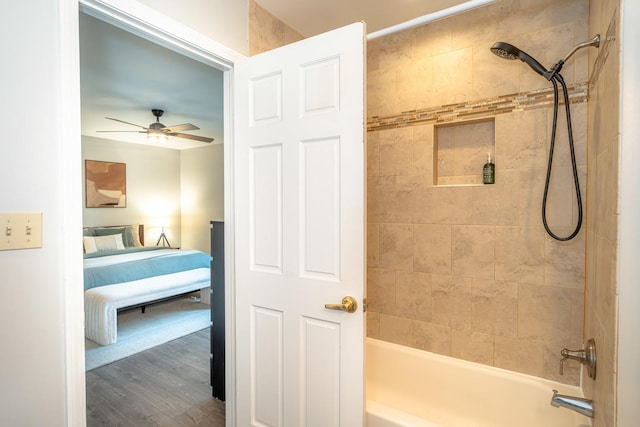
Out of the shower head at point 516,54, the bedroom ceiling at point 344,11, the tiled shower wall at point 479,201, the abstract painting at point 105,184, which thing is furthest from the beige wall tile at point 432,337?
the abstract painting at point 105,184

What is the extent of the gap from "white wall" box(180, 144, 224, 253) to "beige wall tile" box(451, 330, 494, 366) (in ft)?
16.2

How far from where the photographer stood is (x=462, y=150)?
1947mm

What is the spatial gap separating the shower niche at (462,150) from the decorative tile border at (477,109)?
52mm

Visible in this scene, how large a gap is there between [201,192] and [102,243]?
189 cm

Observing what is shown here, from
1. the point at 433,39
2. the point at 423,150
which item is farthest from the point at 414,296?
the point at 433,39

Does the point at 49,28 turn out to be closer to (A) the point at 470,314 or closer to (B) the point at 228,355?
(B) the point at 228,355

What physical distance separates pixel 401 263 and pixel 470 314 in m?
0.48

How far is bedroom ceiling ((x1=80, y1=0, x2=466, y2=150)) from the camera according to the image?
195 cm

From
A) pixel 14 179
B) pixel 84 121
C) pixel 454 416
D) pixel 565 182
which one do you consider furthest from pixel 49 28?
pixel 84 121

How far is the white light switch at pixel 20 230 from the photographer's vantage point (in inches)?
39.3

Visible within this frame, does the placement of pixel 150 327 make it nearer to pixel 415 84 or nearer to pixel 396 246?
pixel 396 246

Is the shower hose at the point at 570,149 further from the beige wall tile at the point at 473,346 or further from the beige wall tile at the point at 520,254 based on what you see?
the beige wall tile at the point at 473,346

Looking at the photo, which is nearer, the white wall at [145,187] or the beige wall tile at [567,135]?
the beige wall tile at [567,135]

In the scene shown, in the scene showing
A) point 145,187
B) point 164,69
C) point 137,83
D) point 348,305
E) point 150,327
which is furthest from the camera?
point 145,187
